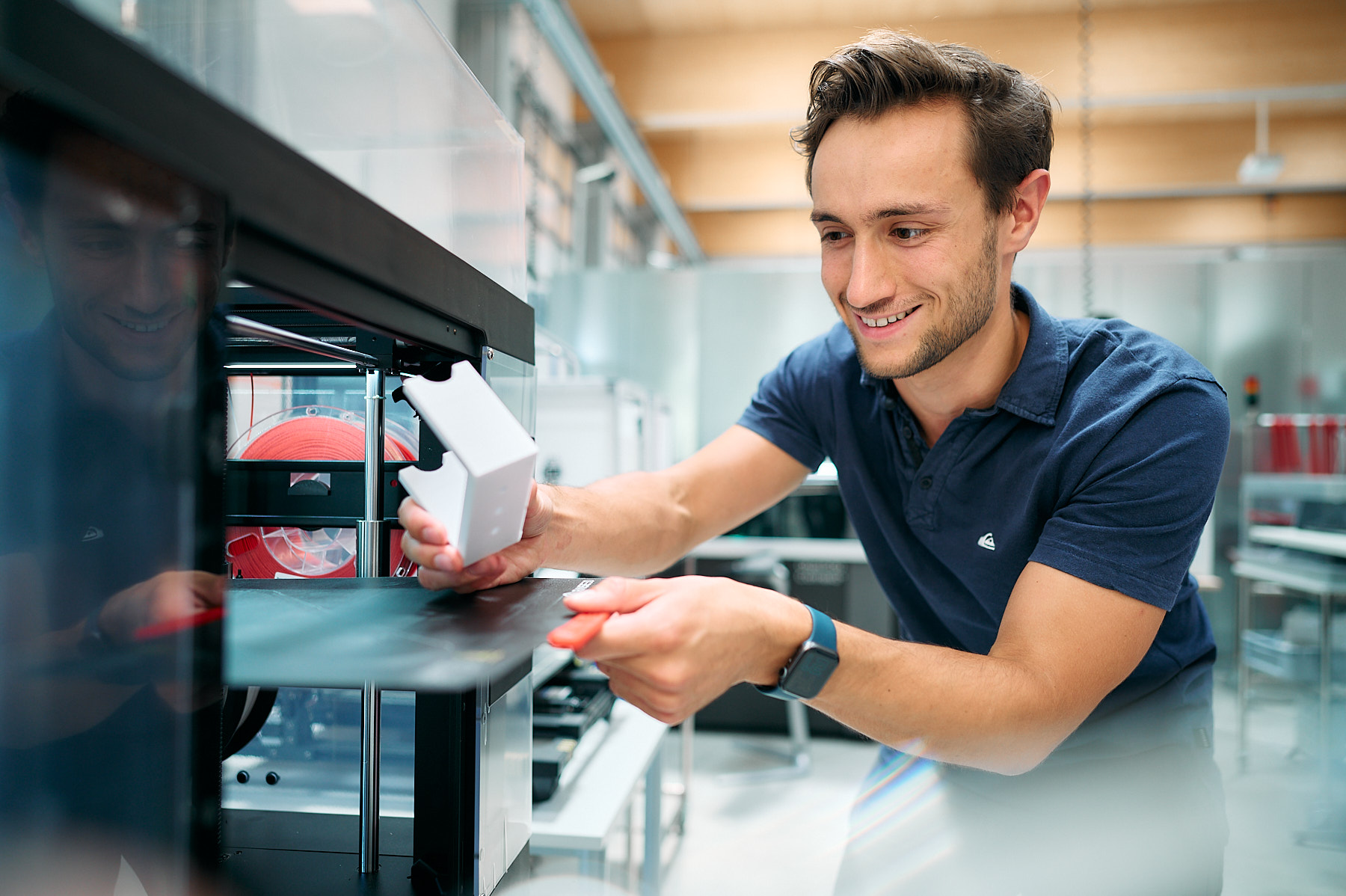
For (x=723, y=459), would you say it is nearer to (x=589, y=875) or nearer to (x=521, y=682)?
(x=521, y=682)

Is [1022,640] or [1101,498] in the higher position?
[1101,498]

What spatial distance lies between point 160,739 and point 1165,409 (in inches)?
34.5

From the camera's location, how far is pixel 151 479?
313 millimetres

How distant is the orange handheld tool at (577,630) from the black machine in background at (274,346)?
0.47 ft

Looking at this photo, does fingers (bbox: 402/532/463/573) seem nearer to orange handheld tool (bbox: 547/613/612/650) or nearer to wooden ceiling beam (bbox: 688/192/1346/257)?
orange handheld tool (bbox: 547/613/612/650)

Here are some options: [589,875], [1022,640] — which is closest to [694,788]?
[589,875]

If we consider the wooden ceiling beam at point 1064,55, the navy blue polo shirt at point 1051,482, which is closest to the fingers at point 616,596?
the navy blue polo shirt at point 1051,482

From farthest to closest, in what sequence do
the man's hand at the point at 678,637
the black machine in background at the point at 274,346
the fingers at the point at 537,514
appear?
1. the fingers at the point at 537,514
2. the man's hand at the point at 678,637
3. the black machine in background at the point at 274,346

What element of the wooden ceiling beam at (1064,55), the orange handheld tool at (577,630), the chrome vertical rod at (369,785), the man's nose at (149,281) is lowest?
the chrome vertical rod at (369,785)

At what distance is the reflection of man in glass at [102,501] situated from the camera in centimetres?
30

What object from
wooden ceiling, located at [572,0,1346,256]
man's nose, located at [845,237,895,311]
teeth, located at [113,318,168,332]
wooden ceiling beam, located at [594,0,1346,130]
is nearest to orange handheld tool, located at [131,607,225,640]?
teeth, located at [113,318,168,332]

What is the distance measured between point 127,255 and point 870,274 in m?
0.71

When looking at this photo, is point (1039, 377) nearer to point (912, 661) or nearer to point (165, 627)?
point (912, 661)

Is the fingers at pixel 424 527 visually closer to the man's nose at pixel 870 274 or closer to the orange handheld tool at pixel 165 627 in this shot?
the orange handheld tool at pixel 165 627
